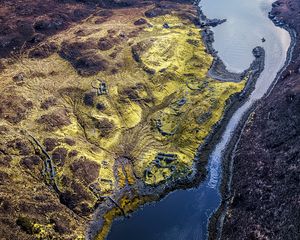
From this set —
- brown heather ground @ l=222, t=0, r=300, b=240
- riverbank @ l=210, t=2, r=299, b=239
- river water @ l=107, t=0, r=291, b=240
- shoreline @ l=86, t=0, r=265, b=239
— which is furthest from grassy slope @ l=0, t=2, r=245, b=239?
brown heather ground @ l=222, t=0, r=300, b=240

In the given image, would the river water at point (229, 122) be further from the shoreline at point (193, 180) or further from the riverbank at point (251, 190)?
the riverbank at point (251, 190)

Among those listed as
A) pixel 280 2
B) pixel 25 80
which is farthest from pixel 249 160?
pixel 280 2

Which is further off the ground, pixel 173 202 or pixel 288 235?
pixel 288 235

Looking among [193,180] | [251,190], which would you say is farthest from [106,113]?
[251,190]

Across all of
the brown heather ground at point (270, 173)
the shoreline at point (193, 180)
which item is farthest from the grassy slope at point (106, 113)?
the brown heather ground at point (270, 173)

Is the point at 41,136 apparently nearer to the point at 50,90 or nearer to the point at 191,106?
the point at 50,90

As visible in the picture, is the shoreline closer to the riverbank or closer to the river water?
the river water
